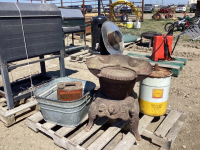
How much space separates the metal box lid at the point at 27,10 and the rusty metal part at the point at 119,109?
1716mm

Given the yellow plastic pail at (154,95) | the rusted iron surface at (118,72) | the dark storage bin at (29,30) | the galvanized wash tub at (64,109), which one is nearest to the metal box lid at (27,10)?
the dark storage bin at (29,30)

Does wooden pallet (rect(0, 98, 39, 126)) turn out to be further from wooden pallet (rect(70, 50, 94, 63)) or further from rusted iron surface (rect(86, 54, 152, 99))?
wooden pallet (rect(70, 50, 94, 63))

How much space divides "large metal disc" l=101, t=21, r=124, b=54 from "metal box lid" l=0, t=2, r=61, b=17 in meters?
1.49

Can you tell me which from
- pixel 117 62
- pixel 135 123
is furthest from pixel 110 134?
pixel 117 62

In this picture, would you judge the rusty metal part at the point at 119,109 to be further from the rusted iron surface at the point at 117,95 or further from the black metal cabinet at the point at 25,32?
the black metal cabinet at the point at 25,32

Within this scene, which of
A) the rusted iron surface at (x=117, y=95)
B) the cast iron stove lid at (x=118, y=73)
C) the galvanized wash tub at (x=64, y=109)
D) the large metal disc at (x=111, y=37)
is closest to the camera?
the cast iron stove lid at (x=118, y=73)

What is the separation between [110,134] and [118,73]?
808 mm

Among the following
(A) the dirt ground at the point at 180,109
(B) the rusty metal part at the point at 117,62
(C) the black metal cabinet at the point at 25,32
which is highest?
(C) the black metal cabinet at the point at 25,32

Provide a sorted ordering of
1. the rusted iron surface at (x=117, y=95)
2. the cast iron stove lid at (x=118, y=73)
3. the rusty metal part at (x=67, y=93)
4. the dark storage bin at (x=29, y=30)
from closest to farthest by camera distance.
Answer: the cast iron stove lid at (x=118, y=73), the rusted iron surface at (x=117, y=95), the rusty metal part at (x=67, y=93), the dark storage bin at (x=29, y=30)

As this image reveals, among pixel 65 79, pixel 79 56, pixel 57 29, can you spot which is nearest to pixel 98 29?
pixel 79 56

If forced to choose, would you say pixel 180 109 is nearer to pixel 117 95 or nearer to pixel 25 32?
pixel 117 95

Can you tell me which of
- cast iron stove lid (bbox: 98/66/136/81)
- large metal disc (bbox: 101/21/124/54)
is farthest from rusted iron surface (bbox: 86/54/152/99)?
large metal disc (bbox: 101/21/124/54)

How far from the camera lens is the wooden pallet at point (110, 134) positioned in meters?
2.12

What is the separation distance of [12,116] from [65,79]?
0.96 metres
